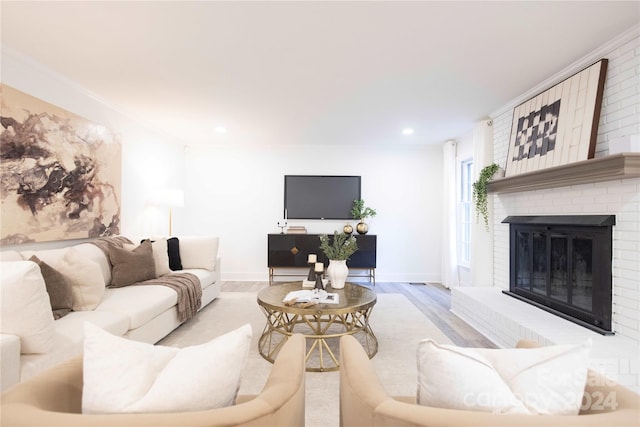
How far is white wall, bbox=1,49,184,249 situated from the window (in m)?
4.62

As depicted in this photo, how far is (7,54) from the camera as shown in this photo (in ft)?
8.03

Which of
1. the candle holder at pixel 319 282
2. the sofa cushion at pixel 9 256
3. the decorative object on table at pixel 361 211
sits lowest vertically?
the candle holder at pixel 319 282

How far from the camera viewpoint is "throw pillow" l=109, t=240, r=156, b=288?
9.76 ft

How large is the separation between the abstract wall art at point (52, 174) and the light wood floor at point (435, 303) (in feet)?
7.20

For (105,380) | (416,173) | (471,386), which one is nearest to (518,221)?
(416,173)

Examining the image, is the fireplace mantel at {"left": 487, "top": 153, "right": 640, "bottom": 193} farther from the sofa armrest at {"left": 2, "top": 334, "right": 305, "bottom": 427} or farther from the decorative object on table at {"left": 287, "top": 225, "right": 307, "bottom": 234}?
the decorative object on table at {"left": 287, "top": 225, "right": 307, "bottom": 234}

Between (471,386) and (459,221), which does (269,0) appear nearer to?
(471,386)

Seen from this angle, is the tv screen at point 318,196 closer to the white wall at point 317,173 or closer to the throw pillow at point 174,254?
the white wall at point 317,173

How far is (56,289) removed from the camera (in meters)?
2.14

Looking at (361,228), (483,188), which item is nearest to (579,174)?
(483,188)

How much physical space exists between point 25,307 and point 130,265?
5.14 feet

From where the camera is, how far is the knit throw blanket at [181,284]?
10.1 feet

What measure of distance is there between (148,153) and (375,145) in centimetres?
356

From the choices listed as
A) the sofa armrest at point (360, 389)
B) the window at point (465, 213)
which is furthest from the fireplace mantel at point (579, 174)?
the sofa armrest at point (360, 389)
